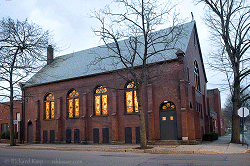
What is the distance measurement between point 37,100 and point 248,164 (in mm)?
27659

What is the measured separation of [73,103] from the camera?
29.3m

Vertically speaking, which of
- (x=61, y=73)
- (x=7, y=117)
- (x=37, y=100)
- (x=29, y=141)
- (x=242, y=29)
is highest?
(x=242, y=29)

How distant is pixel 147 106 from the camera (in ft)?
77.3

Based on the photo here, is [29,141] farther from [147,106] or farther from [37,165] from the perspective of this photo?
[37,165]

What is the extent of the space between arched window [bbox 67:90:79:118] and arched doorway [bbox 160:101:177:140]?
10695 millimetres

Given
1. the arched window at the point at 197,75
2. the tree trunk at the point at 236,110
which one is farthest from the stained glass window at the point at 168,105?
the arched window at the point at 197,75

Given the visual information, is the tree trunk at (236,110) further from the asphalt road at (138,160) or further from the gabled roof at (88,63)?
the asphalt road at (138,160)

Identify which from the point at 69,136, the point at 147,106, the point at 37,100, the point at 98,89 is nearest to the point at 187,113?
the point at 147,106

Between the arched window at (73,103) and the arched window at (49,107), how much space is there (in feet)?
9.39

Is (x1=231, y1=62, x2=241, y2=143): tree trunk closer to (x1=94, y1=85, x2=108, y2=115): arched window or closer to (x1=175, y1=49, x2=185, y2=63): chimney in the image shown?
(x1=175, y1=49, x2=185, y2=63): chimney

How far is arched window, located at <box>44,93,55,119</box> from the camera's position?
31266 mm

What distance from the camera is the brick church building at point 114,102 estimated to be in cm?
2238

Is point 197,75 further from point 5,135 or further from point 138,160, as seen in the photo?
point 5,135

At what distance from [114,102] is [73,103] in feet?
20.5
